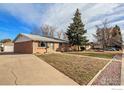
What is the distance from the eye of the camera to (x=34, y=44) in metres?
19.4

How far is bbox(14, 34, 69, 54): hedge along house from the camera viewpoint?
19516mm

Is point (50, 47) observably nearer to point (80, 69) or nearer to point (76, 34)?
point (76, 34)

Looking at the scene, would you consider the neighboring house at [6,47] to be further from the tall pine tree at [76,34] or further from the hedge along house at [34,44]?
the tall pine tree at [76,34]

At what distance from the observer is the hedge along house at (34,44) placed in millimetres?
19516

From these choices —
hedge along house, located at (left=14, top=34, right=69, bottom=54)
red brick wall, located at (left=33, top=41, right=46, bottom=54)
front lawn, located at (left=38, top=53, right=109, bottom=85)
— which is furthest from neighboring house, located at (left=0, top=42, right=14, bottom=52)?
front lawn, located at (left=38, top=53, right=109, bottom=85)

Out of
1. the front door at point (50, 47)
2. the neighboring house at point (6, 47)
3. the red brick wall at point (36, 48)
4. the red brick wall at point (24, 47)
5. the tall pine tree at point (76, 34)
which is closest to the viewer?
the red brick wall at point (36, 48)

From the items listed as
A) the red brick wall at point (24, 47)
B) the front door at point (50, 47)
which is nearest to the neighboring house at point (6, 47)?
the red brick wall at point (24, 47)

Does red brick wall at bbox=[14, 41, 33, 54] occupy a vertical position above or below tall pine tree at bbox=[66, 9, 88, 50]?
below

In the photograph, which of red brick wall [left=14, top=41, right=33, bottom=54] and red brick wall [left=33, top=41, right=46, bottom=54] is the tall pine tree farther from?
red brick wall [left=14, top=41, right=33, bottom=54]
